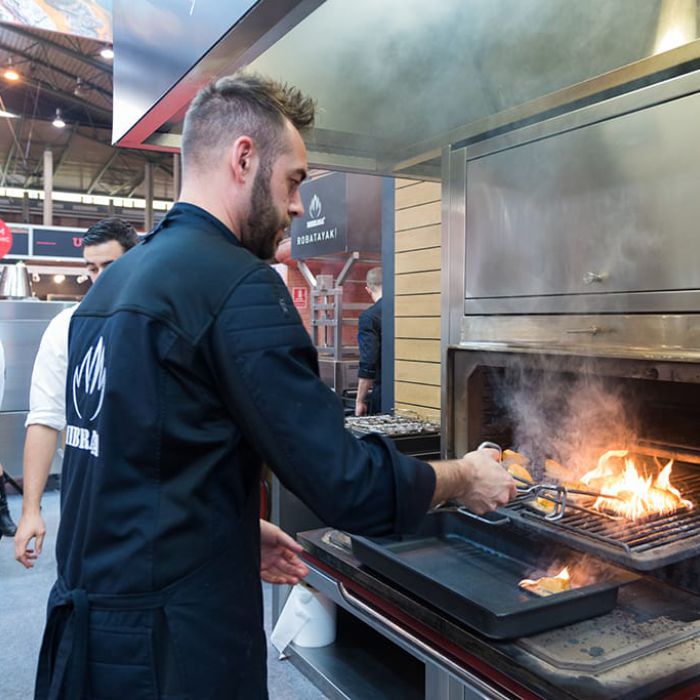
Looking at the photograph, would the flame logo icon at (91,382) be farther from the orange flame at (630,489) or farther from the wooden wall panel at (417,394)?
the wooden wall panel at (417,394)

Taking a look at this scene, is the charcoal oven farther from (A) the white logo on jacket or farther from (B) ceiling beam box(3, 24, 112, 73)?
(B) ceiling beam box(3, 24, 112, 73)

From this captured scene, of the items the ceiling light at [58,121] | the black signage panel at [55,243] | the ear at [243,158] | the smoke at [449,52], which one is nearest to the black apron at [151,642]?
the ear at [243,158]

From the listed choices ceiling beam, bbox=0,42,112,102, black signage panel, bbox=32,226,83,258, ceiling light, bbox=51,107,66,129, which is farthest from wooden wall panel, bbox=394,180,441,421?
ceiling light, bbox=51,107,66,129

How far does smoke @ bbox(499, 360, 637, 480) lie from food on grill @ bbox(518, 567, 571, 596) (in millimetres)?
432

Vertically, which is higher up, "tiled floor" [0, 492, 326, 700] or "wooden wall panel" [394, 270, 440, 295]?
"wooden wall panel" [394, 270, 440, 295]

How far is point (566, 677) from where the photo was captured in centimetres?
122

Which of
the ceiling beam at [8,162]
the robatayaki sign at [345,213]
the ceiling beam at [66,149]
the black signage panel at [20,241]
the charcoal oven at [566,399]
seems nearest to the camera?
the charcoal oven at [566,399]

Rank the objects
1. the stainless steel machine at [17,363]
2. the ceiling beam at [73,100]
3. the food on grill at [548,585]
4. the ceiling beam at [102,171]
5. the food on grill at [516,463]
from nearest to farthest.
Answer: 1. the food on grill at [548,585]
2. the food on grill at [516,463]
3. the stainless steel machine at [17,363]
4. the ceiling beam at [73,100]
5. the ceiling beam at [102,171]

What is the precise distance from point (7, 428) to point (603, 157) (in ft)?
17.8

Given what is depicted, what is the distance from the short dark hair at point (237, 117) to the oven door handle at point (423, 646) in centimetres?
114

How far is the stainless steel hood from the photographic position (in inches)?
61.4

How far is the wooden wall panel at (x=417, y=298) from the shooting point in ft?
12.1

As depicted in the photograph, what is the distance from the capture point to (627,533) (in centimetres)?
143

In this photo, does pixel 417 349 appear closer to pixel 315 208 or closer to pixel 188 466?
pixel 188 466
